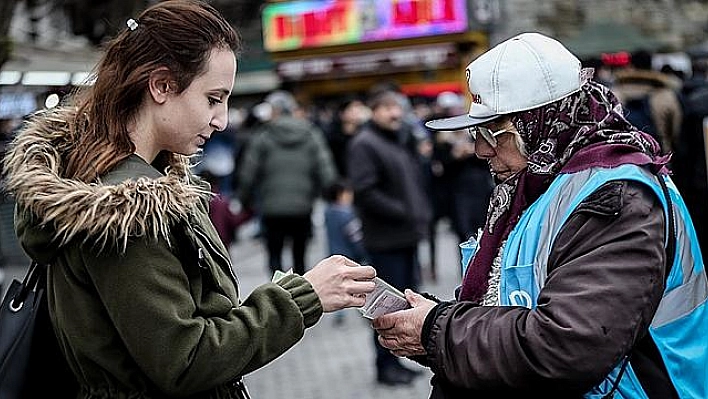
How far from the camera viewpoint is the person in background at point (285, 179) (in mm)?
9125

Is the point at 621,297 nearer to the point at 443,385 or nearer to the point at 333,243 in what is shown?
the point at 443,385

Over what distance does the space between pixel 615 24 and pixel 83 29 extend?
11.8m

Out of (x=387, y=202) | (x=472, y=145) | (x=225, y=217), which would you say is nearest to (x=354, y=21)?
(x=225, y=217)

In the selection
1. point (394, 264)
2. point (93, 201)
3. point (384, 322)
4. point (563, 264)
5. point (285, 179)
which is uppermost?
point (93, 201)

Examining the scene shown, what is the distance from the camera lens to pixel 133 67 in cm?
235

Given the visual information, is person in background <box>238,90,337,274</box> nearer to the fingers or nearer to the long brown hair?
the fingers

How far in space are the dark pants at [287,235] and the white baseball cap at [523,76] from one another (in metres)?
6.91

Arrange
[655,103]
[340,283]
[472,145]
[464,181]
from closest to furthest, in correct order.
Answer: [340,283] < [655,103] < [472,145] < [464,181]

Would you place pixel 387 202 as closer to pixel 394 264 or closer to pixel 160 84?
pixel 394 264

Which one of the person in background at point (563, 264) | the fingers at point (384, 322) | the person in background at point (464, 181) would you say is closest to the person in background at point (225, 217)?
the person in background at point (464, 181)

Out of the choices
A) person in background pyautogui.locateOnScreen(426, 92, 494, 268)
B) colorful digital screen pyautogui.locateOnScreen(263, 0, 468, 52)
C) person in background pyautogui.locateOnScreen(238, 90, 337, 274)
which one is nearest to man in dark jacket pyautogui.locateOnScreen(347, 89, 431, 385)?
person in background pyautogui.locateOnScreen(238, 90, 337, 274)

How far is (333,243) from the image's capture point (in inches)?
371

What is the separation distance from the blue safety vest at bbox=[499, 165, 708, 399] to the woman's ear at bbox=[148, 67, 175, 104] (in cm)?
85

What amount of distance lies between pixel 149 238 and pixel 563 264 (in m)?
0.88
